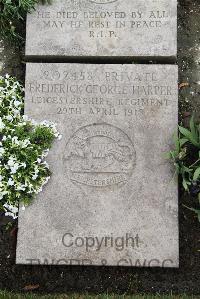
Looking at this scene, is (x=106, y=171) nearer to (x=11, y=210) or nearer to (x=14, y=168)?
(x=14, y=168)

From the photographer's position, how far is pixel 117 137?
5.00 meters

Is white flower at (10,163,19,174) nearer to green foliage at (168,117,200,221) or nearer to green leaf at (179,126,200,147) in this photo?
green foliage at (168,117,200,221)

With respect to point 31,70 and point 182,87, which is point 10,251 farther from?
point 182,87

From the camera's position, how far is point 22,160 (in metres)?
5.02

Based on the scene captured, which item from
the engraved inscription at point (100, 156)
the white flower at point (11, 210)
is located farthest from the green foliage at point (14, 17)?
the white flower at point (11, 210)

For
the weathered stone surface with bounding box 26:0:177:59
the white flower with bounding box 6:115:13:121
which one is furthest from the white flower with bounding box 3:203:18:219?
the weathered stone surface with bounding box 26:0:177:59

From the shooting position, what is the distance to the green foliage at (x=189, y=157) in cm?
489

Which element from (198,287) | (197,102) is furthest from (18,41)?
(198,287)

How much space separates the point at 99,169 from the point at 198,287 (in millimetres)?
1564

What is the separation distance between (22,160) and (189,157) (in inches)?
68.0

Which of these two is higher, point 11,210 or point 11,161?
point 11,161

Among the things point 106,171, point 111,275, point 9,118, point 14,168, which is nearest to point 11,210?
point 14,168

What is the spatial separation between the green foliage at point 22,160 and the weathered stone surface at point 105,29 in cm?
81

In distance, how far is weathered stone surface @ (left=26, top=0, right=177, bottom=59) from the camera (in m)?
5.20
